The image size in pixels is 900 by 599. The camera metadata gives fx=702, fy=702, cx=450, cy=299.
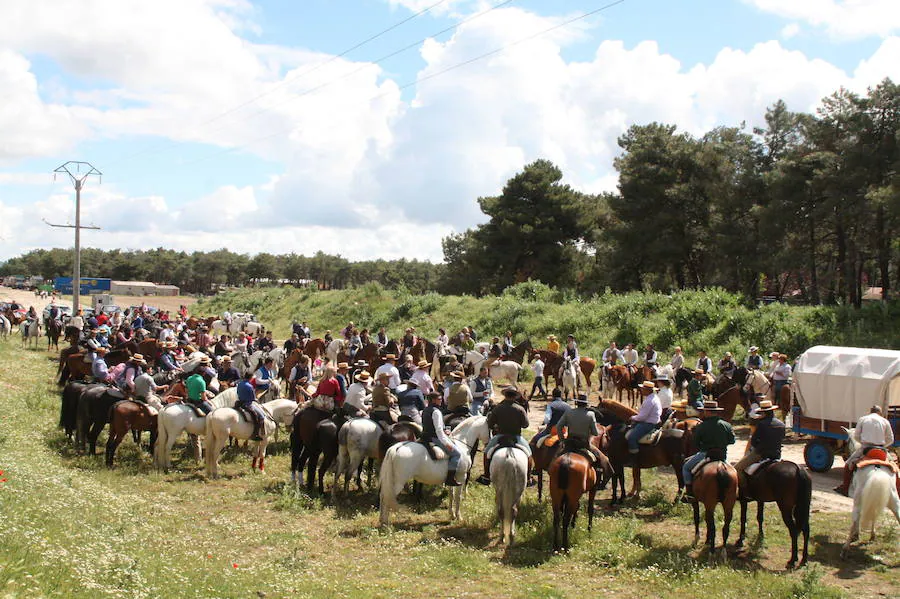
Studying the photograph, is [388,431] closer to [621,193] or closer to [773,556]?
[773,556]

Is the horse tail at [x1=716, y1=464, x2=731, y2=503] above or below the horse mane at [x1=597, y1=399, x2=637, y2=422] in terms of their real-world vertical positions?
below

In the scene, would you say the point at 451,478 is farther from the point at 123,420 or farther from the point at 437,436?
the point at 123,420

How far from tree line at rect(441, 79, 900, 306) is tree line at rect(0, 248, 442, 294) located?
71.7 meters

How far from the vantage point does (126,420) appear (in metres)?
14.5

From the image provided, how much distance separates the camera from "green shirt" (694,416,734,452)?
408 inches

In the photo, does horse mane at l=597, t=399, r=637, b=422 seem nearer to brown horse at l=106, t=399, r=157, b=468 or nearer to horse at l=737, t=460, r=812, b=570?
horse at l=737, t=460, r=812, b=570

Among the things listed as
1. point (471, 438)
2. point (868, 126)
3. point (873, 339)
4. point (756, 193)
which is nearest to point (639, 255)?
point (756, 193)

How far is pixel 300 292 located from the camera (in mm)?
63719

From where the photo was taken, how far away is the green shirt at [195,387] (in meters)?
14.3

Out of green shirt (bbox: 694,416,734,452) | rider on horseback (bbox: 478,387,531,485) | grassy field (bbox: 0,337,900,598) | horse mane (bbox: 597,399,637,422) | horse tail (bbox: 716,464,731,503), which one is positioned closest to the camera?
grassy field (bbox: 0,337,900,598)

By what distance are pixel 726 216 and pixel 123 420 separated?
37.6 m

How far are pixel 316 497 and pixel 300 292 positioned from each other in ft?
171

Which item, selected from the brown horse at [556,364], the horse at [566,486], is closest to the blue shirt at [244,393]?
the horse at [566,486]

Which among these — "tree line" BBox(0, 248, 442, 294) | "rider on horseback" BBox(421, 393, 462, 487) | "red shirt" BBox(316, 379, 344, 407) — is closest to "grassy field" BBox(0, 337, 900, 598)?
"rider on horseback" BBox(421, 393, 462, 487)
